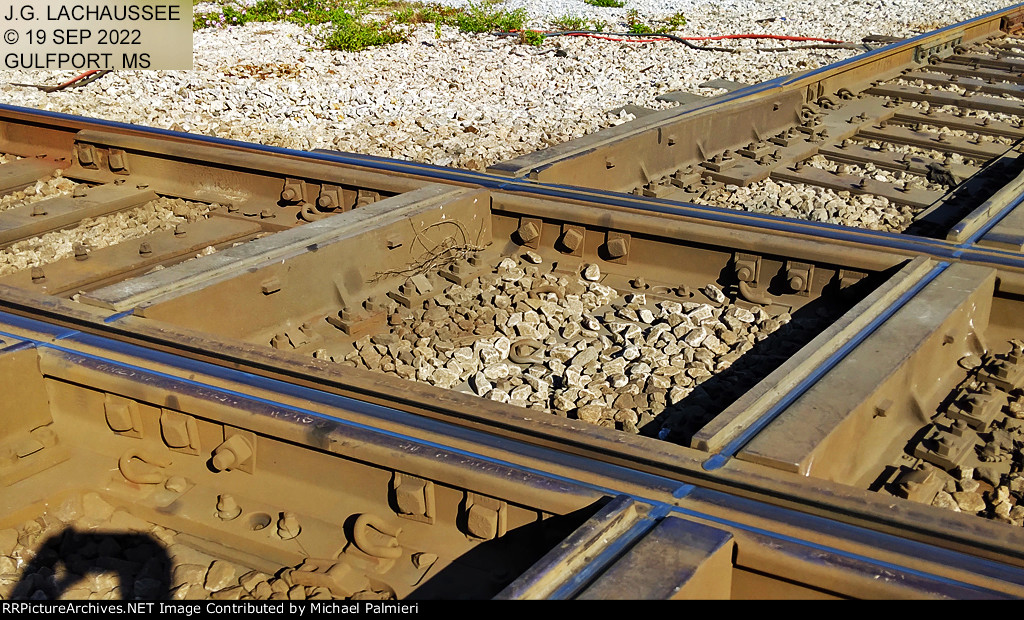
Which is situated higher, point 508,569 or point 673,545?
point 673,545

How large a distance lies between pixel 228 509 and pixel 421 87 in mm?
7057

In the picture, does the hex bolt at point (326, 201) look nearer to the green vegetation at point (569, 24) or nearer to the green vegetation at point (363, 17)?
the green vegetation at point (363, 17)

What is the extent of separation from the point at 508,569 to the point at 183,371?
1029 mm

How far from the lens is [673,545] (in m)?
1.88

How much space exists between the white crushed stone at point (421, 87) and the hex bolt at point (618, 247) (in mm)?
1957

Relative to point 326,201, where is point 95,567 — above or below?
below

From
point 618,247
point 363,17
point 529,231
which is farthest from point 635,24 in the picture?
point 618,247

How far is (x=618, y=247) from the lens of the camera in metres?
4.22

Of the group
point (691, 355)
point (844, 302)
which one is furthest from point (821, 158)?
point (691, 355)

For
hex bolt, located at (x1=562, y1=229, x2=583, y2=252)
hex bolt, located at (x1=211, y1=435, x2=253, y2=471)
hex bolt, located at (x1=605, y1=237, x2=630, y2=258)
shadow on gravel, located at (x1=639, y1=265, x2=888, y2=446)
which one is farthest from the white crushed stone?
hex bolt, located at (x1=211, y1=435, x2=253, y2=471)

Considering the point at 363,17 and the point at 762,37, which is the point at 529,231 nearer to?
the point at 762,37

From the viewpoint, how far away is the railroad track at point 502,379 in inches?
81.3

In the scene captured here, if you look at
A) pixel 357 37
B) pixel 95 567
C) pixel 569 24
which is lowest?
pixel 95 567

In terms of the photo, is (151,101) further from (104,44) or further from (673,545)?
(673,545)
